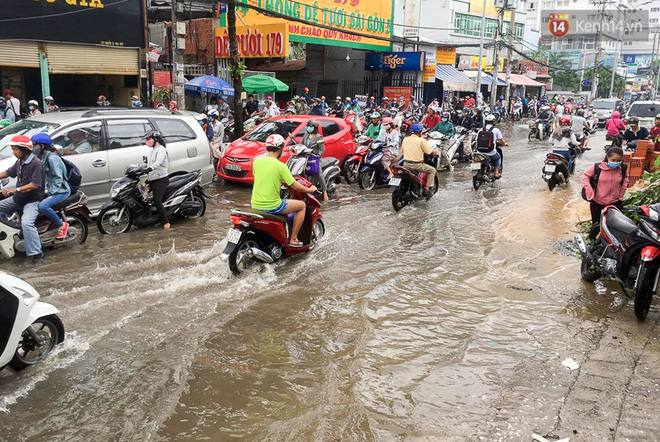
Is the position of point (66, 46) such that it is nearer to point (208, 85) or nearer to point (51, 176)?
point (208, 85)

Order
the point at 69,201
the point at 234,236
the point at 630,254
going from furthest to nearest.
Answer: the point at 69,201
the point at 234,236
the point at 630,254

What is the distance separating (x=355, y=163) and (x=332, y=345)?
9.19 m

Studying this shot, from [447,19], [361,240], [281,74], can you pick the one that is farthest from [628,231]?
[447,19]

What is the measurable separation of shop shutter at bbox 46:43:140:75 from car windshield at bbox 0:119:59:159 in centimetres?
936

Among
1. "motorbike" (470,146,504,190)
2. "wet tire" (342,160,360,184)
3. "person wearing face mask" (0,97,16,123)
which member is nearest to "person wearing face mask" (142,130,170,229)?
"wet tire" (342,160,360,184)

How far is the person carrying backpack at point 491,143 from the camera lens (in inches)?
521

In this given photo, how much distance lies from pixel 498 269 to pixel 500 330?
Answer: 2013 millimetres

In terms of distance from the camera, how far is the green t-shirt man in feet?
22.2

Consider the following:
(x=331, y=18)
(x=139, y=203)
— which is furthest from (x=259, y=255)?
(x=331, y=18)

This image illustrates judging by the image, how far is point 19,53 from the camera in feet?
53.1

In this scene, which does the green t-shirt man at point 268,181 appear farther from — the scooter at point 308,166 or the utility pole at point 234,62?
the utility pole at point 234,62

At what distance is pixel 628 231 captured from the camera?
18.8 ft

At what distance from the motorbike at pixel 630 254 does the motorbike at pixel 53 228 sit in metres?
6.67

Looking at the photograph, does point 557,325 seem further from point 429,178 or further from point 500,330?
point 429,178
